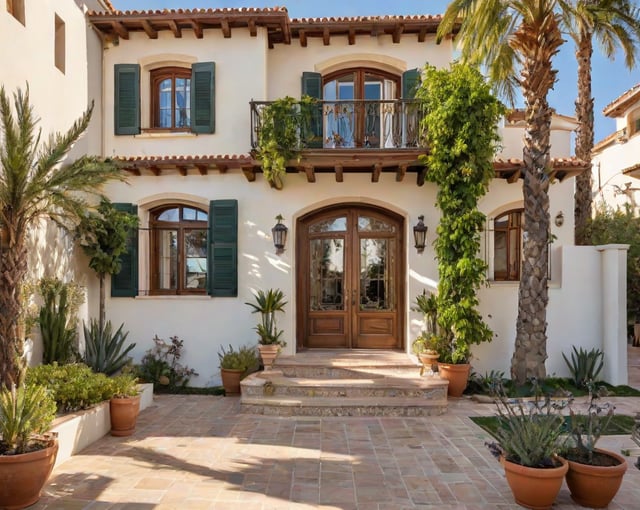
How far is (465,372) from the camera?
829 centimetres

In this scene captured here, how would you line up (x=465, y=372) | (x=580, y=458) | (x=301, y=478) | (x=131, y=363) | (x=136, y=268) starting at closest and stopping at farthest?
(x=580, y=458) → (x=301, y=478) → (x=465, y=372) → (x=131, y=363) → (x=136, y=268)

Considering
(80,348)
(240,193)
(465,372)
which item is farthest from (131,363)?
(465,372)

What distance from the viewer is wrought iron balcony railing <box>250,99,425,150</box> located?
344 inches

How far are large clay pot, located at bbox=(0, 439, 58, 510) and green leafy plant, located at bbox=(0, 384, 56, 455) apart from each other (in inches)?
8.0

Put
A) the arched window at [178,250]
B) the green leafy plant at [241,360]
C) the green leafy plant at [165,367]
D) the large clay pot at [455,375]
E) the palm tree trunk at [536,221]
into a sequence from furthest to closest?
the arched window at [178,250]
the green leafy plant at [165,367]
the green leafy plant at [241,360]
the palm tree trunk at [536,221]
the large clay pot at [455,375]

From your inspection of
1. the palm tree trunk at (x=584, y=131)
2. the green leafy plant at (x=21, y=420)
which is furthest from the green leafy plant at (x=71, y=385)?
the palm tree trunk at (x=584, y=131)

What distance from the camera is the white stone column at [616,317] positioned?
8.95 meters

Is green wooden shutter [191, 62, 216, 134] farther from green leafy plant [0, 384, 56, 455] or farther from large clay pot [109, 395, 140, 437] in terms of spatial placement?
green leafy plant [0, 384, 56, 455]

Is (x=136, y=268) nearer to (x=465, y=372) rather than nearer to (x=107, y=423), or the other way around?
(x=107, y=423)

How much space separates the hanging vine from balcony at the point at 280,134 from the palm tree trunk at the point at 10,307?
13.9 feet

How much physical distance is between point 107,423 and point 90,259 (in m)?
3.65

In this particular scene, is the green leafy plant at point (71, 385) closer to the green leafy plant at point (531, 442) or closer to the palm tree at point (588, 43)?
the green leafy plant at point (531, 442)

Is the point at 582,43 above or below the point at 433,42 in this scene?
above

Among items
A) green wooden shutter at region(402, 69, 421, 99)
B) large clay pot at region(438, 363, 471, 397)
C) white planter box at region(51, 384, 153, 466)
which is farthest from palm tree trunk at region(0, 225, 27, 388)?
green wooden shutter at region(402, 69, 421, 99)
